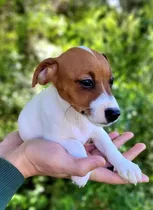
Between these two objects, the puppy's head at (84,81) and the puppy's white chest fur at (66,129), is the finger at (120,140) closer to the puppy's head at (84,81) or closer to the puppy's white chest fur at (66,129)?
the puppy's white chest fur at (66,129)

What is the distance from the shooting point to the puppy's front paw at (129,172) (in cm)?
135

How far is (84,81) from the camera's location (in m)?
1.30

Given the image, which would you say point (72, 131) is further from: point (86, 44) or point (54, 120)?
point (86, 44)

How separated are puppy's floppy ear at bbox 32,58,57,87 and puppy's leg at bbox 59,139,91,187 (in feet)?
0.65

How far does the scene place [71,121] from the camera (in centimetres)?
141

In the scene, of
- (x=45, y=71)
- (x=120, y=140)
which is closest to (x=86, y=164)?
(x=45, y=71)

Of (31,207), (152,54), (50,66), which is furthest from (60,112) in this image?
(152,54)

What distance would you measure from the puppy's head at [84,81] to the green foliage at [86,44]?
1.08 meters

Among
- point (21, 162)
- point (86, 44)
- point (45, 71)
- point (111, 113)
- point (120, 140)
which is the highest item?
point (45, 71)

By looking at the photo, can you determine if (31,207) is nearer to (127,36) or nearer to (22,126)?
(22,126)

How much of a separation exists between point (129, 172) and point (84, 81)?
1.00 feet

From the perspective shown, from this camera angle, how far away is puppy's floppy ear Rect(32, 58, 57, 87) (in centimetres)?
137

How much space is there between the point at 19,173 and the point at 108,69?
0.43 metres

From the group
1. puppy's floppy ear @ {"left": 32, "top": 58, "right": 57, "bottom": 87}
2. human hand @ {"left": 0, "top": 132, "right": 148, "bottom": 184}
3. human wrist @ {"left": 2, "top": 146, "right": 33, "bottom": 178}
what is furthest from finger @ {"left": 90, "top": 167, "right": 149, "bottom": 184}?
puppy's floppy ear @ {"left": 32, "top": 58, "right": 57, "bottom": 87}
